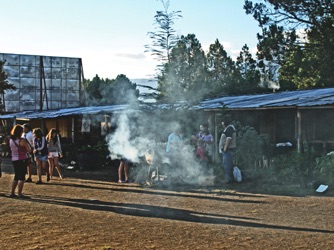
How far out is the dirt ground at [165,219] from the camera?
619 centimetres

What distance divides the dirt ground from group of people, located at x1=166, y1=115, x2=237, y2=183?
0.65m

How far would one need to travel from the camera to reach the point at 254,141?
47.6 feet

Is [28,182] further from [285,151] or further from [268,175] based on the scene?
[285,151]

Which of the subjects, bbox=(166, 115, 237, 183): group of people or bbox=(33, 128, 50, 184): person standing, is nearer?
bbox=(166, 115, 237, 183): group of people

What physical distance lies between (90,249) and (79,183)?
24.7 feet

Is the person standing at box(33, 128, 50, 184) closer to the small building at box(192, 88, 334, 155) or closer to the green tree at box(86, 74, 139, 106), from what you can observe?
the green tree at box(86, 74, 139, 106)

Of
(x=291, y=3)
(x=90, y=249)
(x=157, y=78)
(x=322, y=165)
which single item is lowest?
(x=90, y=249)

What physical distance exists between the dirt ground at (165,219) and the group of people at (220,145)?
2.14 feet

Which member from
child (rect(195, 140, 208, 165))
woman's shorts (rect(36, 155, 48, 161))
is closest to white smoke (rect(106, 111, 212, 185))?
child (rect(195, 140, 208, 165))

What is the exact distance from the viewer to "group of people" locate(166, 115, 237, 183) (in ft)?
39.5

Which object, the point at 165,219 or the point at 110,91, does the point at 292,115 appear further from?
the point at 110,91

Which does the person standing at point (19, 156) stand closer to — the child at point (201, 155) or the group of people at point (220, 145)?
the group of people at point (220, 145)

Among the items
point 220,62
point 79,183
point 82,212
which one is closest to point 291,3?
point 79,183

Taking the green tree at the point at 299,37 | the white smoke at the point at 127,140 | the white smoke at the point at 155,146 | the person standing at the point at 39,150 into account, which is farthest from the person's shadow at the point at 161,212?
the green tree at the point at 299,37
